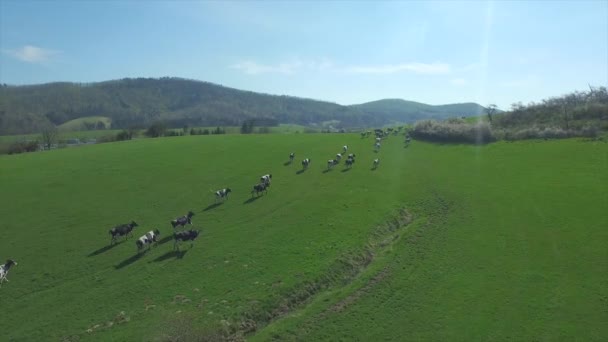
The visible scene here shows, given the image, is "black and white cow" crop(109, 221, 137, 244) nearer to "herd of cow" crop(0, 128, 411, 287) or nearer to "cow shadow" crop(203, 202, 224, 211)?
"herd of cow" crop(0, 128, 411, 287)

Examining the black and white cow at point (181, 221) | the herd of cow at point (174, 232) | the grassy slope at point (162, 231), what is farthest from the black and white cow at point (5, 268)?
the black and white cow at point (181, 221)

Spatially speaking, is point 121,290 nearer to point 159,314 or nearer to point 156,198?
point 159,314

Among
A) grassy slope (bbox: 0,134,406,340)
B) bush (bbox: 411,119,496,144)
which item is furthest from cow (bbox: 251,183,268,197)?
bush (bbox: 411,119,496,144)

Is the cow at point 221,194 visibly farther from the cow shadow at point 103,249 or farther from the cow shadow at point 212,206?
the cow shadow at point 103,249

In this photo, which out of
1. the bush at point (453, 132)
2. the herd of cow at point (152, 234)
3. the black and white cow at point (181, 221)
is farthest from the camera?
the bush at point (453, 132)

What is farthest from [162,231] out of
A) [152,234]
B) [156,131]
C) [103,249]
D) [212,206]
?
[156,131]

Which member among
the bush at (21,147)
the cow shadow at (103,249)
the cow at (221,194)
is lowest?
the cow shadow at (103,249)
